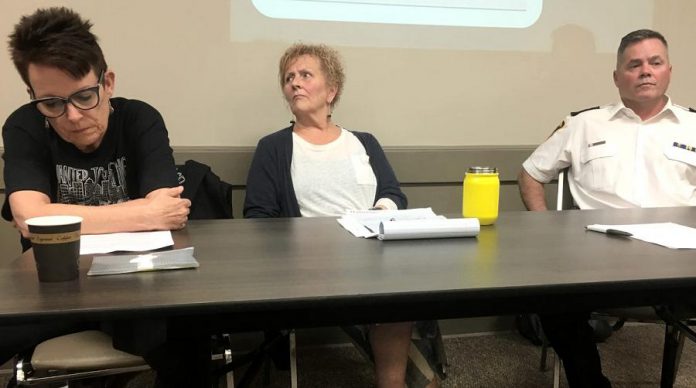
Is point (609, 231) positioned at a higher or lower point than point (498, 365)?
higher

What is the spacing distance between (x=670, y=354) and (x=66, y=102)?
1837 millimetres

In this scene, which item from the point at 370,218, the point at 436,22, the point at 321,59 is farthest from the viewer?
the point at 436,22

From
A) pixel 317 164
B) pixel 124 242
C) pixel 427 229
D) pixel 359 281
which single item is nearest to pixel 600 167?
pixel 317 164

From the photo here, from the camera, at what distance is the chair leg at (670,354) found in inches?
63.5

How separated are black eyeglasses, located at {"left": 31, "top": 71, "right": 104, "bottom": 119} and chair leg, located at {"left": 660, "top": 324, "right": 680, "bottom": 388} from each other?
1717 millimetres

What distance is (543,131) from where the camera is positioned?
7.84 feet

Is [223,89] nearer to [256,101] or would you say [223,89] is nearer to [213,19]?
[256,101]

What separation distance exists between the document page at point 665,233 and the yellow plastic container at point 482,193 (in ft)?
0.87

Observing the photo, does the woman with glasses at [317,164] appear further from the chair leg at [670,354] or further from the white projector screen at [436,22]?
the chair leg at [670,354]

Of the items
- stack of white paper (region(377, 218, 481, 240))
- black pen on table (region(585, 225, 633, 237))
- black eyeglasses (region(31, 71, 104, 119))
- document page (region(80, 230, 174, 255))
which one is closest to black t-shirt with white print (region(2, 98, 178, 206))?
black eyeglasses (region(31, 71, 104, 119))

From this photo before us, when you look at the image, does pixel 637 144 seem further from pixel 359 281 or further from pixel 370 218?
pixel 359 281

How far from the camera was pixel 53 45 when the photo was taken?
1.25 metres

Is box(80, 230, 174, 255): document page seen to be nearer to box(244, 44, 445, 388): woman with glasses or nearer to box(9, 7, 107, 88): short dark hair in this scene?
box(9, 7, 107, 88): short dark hair

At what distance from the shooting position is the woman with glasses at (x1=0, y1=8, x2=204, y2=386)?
1.10 m
